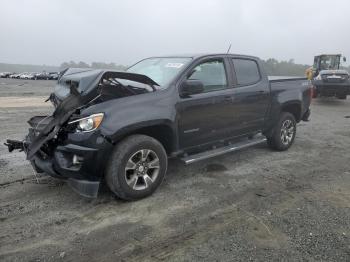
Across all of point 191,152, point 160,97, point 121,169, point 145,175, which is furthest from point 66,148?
point 191,152

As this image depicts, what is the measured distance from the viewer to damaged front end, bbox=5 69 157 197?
4.06 meters

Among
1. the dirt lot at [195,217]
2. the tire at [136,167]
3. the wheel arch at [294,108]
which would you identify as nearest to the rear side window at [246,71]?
the wheel arch at [294,108]

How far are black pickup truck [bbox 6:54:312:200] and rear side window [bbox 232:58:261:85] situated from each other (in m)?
0.02

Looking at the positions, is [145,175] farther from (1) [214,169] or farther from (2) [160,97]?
(1) [214,169]

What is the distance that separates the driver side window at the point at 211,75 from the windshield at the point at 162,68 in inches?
8.8

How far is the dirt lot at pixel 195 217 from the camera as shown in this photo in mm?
3330

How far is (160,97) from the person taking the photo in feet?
15.3

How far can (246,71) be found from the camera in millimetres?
6184

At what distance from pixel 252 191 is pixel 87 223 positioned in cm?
223

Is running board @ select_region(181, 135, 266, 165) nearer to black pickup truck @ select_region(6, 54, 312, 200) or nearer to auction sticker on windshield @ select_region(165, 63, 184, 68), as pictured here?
black pickup truck @ select_region(6, 54, 312, 200)

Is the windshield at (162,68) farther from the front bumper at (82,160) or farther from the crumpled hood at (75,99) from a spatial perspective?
the front bumper at (82,160)

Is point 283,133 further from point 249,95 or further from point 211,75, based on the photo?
point 211,75

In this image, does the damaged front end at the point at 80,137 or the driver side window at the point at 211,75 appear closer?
the damaged front end at the point at 80,137

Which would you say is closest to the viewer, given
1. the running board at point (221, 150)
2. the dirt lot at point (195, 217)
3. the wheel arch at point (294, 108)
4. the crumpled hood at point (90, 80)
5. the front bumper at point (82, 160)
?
the dirt lot at point (195, 217)
